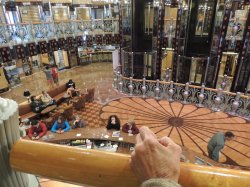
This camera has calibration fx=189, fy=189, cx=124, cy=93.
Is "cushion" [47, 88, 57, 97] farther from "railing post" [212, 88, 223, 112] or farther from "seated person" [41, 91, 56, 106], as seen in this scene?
"railing post" [212, 88, 223, 112]

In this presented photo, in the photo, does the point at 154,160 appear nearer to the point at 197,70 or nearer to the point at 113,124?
the point at 113,124

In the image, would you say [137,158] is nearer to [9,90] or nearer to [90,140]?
[90,140]

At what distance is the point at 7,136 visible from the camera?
0.60m

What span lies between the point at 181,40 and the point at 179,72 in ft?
5.16

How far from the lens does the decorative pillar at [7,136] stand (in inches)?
23.3

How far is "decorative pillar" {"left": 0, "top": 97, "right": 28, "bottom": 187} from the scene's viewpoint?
0.59 m

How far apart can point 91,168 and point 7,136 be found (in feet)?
0.99

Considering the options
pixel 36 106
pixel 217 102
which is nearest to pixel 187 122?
pixel 217 102

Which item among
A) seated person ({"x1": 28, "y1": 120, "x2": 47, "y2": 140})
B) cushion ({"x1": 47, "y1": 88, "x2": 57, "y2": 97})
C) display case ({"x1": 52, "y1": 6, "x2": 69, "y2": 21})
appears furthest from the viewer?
display case ({"x1": 52, "y1": 6, "x2": 69, "y2": 21})

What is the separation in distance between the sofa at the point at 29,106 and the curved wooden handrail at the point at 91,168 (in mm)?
7355

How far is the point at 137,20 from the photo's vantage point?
34.1 ft

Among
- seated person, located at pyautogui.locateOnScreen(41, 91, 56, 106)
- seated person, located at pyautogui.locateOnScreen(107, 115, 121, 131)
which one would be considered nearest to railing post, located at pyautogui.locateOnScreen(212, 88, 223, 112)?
seated person, located at pyautogui.locateOnScreen(107, 115, 121, 131)

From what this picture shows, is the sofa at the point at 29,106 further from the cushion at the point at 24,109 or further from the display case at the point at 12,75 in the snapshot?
the display case at the point at 12,75

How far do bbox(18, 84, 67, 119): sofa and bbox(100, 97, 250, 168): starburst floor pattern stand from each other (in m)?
2.63
